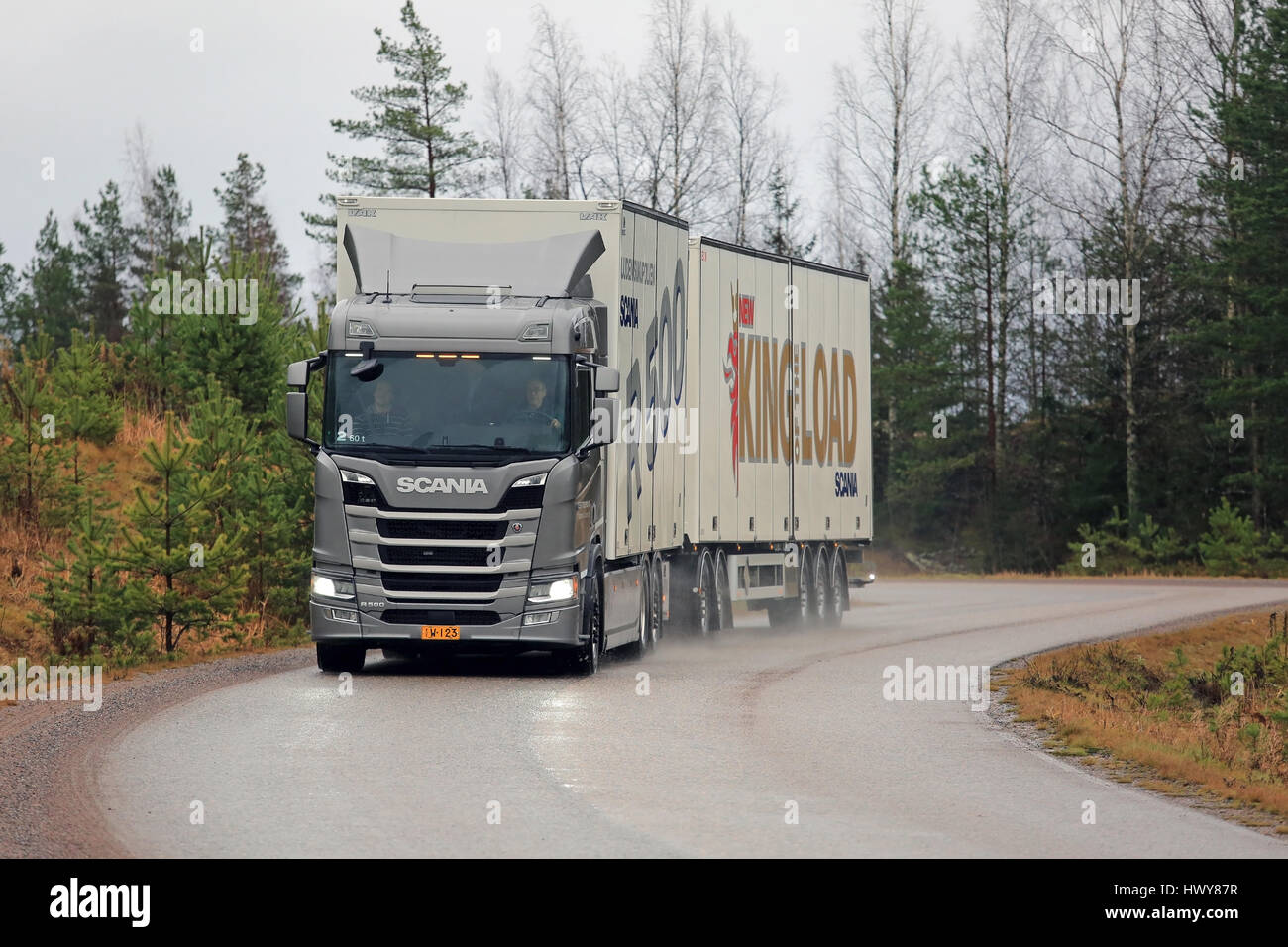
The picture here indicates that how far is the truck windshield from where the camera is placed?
648 inches

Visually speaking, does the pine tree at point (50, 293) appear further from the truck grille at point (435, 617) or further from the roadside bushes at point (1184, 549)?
the truck grille at point (435, 617)

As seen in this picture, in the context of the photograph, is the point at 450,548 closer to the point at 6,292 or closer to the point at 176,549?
the point at 176,549

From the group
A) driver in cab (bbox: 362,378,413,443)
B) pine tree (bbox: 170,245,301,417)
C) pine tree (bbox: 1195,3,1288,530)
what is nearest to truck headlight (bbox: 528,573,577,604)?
driver in cab (bbox: 362,378,413,443)

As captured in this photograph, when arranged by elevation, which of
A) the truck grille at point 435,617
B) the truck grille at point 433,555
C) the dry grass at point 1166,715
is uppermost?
the truck grille at point 433,555

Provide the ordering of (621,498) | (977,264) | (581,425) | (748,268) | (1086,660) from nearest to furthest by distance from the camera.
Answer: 1. (581,425)
2. (621,498)
3. (1086,660)
4. (748,268)
5. (977,264)

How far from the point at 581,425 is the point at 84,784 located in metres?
7.45

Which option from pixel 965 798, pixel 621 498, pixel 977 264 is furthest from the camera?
pixel 977 264

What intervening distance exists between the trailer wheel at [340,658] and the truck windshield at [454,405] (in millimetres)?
2104

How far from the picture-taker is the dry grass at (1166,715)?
37.1ft

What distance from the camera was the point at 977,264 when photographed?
54.9m

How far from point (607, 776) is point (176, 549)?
937 cm

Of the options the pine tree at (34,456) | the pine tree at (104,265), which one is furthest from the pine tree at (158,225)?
the pine tree at (34,456)

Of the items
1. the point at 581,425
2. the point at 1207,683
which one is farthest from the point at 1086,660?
the point at 581,425
